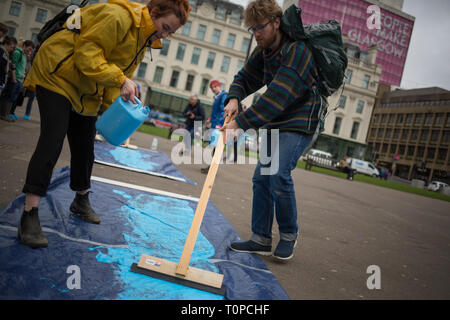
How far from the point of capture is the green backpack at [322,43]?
2.24 metres

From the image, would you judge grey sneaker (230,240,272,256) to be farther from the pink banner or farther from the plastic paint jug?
the pink banner

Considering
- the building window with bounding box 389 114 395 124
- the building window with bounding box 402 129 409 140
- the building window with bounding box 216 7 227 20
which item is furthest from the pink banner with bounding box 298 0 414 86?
the building window with bounding box 216 7 227 20

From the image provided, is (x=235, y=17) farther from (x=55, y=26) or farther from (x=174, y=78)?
(x=55, y=26)

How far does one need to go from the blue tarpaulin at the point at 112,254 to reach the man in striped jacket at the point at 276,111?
358 millimetres

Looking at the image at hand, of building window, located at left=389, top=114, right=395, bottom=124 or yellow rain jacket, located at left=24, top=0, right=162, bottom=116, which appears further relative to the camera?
building window, located at left=389, top=114, right=395, bottom=124

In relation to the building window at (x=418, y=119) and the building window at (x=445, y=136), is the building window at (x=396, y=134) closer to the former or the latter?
Answer: the building window at (x=418, y=119)

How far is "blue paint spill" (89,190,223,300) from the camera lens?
178 cm

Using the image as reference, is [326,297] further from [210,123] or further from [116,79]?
[210,123]

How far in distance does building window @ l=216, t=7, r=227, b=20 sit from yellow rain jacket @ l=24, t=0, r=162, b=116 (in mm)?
44108

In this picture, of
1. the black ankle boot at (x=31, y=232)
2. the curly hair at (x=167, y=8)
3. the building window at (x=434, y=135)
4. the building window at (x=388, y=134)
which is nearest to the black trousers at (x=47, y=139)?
the black ankle boot at (x=31, y=232)

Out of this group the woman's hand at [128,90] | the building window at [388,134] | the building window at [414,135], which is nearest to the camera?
the woman's hand at [128,90]
